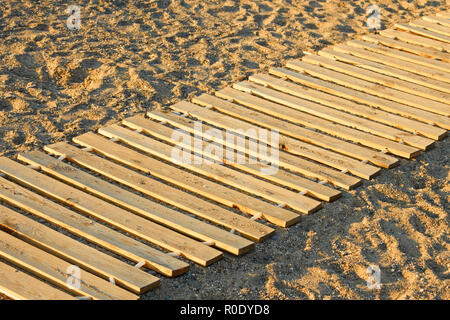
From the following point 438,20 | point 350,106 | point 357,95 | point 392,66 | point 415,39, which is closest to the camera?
point 350,106

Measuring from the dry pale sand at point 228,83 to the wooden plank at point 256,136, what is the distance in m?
0.13

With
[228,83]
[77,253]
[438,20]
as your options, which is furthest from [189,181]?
[438,20]

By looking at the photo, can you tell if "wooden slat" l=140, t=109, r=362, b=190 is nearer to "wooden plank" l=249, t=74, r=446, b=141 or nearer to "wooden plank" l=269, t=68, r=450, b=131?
"wooden plank" l=249, t=74, r=446, b=141

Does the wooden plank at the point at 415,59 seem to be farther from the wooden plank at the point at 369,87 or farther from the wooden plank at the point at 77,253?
the wooden plank at the point at 77,253

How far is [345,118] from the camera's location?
14.8 ft

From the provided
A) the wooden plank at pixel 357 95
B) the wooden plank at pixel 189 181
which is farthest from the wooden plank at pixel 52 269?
the wooden plank at pixel 357 95

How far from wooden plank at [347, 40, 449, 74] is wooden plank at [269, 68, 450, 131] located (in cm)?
57

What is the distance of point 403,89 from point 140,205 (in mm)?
2160

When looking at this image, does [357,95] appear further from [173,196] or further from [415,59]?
[173,196]

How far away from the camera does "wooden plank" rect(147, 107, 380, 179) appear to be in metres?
3.99

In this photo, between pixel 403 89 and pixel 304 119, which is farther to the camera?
pixel 403 89

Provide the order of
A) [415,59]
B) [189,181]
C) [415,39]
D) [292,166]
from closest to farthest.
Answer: [189,181]
[292,166]
[415,59]
[415,39]

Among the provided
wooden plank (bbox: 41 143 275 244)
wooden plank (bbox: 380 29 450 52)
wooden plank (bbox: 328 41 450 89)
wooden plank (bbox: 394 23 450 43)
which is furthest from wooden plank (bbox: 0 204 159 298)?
wooden plank (bbox: 394 23 450 43)
